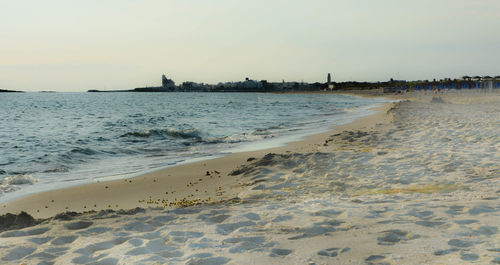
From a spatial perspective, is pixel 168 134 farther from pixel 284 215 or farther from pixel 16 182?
pixel 284 215

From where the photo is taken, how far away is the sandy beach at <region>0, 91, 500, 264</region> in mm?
3893

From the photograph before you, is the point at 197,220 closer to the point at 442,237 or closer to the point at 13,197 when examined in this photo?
the point at 442,237

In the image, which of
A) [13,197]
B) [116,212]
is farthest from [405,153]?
[13,197]

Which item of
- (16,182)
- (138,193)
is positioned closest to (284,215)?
(138,193)

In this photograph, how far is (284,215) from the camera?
17.0ft

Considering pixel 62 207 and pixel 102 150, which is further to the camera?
pixel 102 150

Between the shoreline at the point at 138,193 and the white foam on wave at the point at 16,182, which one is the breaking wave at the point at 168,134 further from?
the white foam on wave at the point at 16,182

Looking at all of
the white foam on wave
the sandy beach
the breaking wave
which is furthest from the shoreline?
the breaking wave

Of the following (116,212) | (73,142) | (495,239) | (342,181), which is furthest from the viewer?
(73,142)

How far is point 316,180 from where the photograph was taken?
740 cm

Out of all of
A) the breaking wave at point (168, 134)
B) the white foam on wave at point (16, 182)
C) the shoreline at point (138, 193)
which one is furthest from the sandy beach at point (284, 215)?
the breaking wave at point (168, 134)

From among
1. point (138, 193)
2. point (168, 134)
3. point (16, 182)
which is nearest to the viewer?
point (138, 193)

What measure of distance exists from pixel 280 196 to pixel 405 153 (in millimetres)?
4382

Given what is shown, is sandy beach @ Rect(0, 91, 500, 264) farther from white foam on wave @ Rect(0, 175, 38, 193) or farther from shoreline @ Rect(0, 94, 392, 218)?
white foam on wave @ Rect(0, 175, 38, 193)
